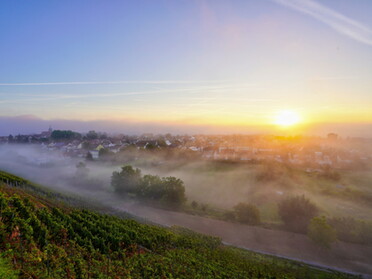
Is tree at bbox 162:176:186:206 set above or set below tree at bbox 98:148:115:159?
below

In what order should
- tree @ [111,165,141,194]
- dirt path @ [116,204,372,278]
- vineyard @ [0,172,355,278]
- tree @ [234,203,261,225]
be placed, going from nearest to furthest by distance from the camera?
vineyard @ [0,172,355,278]
dirt path @ [116,204,372,278]
tree @ [234,203,261,225]
tree @ [111,165,141,194]

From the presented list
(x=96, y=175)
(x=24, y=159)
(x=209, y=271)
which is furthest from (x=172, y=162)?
(x=209, y=271)

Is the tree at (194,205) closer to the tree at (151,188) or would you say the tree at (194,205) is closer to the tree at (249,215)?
the tree at (151,188)

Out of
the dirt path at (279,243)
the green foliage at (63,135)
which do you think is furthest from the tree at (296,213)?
the green foliage at (63,135)

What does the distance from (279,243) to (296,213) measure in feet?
15.6

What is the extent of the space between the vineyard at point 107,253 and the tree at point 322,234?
10.2 ft

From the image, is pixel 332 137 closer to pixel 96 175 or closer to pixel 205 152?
pixel 205 152

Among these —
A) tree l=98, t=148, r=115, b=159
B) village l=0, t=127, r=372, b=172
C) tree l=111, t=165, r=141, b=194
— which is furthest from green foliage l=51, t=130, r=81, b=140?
tree l=111, t=165, r=141, b=194

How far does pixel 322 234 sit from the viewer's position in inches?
664

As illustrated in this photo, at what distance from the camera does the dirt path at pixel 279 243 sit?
51.2ft

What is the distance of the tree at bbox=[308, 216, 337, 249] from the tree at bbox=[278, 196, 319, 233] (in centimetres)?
317

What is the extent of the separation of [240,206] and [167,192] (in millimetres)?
8450

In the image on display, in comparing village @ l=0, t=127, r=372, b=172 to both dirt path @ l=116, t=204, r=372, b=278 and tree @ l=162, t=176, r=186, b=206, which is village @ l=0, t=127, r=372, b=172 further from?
dirt path @ l=116, t=204, r=372, b=278

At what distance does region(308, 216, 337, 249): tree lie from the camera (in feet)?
55.1
